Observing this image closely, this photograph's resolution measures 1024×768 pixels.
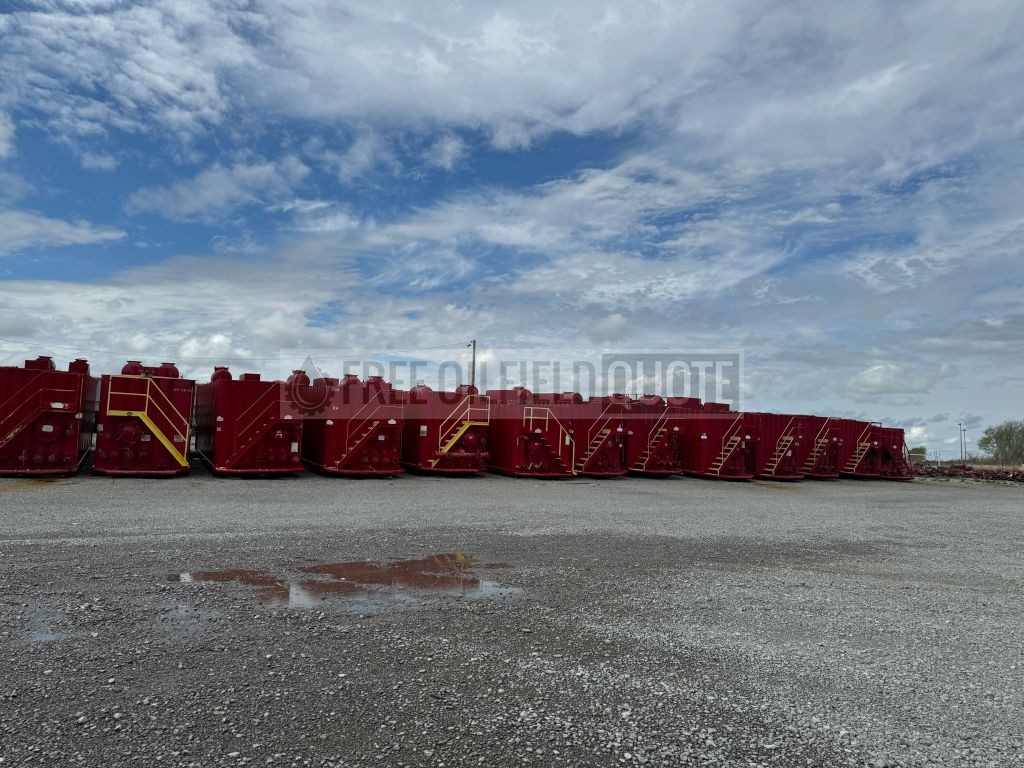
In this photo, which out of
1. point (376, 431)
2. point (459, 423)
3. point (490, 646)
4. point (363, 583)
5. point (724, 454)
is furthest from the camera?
point (724, 454)

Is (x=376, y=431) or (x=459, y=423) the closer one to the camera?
(x=376, y=431)

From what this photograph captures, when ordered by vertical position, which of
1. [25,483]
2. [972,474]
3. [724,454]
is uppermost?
[724,454]

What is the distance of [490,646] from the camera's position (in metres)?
5.07

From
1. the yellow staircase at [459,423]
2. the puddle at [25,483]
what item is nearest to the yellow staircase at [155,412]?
the puddle at [25,483]

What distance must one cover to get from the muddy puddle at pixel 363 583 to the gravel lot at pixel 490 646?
4 cm

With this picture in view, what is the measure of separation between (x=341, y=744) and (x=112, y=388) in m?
16.7

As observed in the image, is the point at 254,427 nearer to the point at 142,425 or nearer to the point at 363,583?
the point at 142,425

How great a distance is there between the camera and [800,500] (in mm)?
18469

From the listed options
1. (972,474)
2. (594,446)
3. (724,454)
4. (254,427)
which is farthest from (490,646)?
(972,474)

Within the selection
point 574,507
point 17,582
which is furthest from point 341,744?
point 574,507

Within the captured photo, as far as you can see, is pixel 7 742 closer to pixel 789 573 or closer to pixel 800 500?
pixel 789 573

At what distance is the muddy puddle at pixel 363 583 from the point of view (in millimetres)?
6191

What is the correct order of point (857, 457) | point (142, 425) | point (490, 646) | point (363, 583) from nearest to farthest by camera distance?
point (490, 646), point (363, 583), point (142, 425), point (857, 457)

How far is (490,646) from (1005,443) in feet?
206
